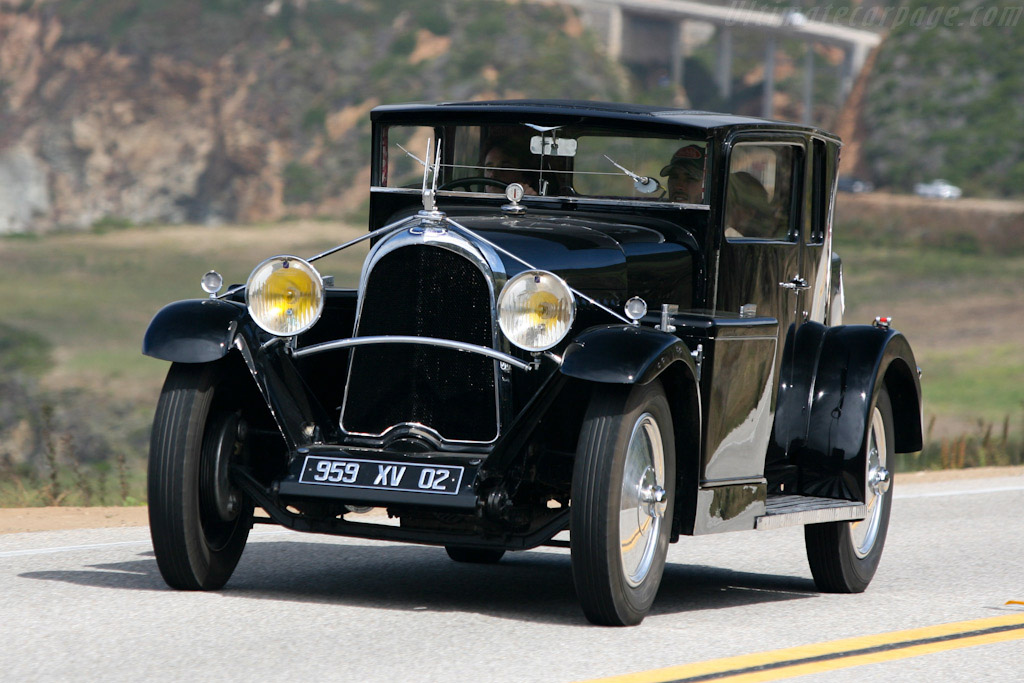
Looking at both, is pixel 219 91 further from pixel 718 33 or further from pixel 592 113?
pixel 592 113

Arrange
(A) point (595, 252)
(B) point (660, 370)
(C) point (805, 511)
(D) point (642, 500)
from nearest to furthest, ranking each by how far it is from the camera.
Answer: (B) point (660, 370) < (D) point (642, 500) < (A) point (595, 252) < (C) point (805, 511)

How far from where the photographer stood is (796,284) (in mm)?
7363

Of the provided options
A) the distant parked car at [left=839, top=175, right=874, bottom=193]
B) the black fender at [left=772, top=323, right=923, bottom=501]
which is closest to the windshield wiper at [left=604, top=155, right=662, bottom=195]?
the black fender at [left=772, top=323, right=923, bottom=501]

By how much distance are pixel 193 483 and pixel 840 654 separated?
251 cm

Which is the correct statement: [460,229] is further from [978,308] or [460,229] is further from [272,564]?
[978,308]

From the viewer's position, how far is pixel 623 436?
5496 millimetres

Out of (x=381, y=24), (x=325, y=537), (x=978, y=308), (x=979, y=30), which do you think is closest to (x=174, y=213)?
(x=381, y=24)

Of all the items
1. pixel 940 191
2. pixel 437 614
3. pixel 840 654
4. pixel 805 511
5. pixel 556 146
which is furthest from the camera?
pixel 940 191

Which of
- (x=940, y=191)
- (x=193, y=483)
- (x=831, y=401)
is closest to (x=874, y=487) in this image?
(x=831, y=401)

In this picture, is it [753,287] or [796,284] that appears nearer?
[753,287]

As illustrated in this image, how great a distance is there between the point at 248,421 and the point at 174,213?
50947 mm

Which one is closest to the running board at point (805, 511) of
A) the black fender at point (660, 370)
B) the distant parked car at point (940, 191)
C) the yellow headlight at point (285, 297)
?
the black fender at point (660, 370)

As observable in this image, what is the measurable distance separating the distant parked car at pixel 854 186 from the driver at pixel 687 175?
176 ft

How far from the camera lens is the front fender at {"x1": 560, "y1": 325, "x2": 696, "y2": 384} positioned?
5.44 meters
